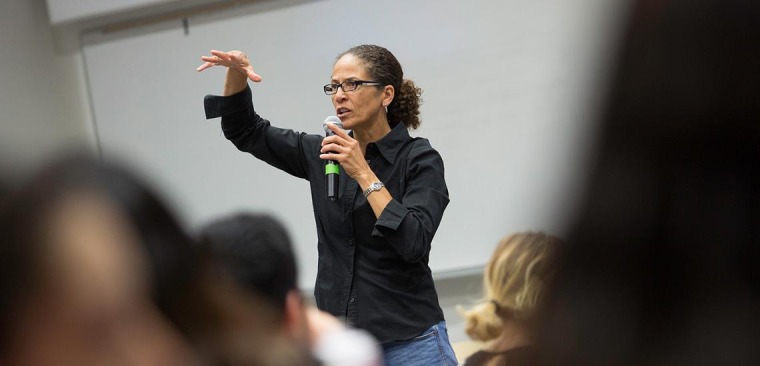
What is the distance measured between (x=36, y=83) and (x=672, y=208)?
16.1ft

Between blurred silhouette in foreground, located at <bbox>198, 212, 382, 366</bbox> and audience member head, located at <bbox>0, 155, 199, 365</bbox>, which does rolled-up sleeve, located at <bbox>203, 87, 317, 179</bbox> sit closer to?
blurred silhouette in foreground, located at <bbox>198, 212, 382, 366</bbox>

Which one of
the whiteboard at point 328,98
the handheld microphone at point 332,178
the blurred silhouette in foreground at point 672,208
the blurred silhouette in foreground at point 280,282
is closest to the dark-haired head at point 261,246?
the blurred silhouette in foreground at point 280,282

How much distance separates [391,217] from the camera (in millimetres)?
1873

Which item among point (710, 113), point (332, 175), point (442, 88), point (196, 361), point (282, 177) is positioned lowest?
point (282, 177)

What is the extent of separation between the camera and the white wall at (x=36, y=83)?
15.2 ft

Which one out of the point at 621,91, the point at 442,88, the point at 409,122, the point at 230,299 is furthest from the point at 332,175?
the point at 442,88

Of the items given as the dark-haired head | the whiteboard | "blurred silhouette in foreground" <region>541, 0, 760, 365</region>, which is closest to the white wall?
the whiteboard

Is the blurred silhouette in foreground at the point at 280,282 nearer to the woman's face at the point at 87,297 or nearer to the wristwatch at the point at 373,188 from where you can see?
the woman's face at the point at 87,297

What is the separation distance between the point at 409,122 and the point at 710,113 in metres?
2.01

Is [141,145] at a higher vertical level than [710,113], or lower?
lower

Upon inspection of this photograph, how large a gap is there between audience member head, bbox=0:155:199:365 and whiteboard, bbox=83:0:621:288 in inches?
133

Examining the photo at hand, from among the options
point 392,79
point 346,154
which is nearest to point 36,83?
point 392,79

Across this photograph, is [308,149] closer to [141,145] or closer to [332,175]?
[332,175]

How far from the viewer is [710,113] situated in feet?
0.86
